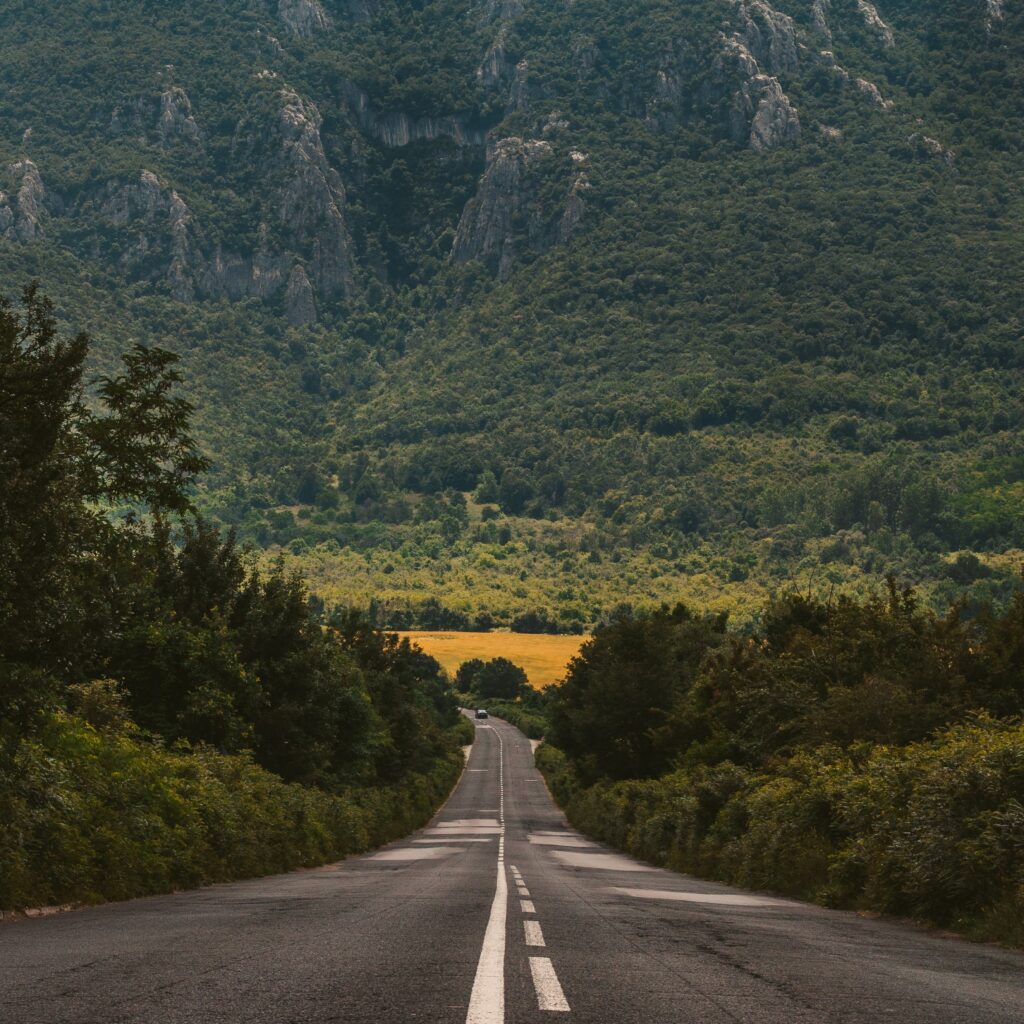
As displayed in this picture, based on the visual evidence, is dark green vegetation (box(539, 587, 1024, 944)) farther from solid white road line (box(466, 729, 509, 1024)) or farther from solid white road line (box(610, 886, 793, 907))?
solid white road line (box(466, 729, 509, 1024))

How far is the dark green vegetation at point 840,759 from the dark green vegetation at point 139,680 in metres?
11.6

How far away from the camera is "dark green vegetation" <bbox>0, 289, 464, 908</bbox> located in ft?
67.3

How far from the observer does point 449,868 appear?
33719 mm

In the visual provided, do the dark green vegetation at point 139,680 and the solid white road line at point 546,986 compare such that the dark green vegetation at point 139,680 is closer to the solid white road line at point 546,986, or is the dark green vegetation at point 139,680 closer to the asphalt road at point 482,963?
the asphalt road at point 482,963

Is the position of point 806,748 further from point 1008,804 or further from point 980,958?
point 980,958

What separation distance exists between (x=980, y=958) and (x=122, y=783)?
14.7 m

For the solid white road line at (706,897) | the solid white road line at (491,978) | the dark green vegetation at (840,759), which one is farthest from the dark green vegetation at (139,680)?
the dark green vegetation at (840,759)

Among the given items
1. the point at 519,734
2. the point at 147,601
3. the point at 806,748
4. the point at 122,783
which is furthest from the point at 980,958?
the point at 519,734

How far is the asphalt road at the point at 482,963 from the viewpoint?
368 inches

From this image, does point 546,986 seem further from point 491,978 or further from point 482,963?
point 482,963

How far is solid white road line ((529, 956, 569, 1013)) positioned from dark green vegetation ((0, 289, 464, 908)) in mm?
8849

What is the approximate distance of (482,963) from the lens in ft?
37.8

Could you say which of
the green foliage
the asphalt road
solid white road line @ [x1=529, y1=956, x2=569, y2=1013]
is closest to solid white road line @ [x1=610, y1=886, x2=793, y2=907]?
the asphalt road

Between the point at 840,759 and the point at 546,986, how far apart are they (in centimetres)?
2325
